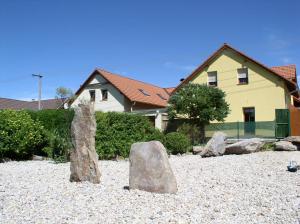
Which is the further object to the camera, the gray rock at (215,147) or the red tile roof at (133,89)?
the red tile roof at (133,89)

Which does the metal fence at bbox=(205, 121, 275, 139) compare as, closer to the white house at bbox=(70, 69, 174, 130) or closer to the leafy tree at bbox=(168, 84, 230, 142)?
the leafy tree at bbox=(168, 84, 230, 142)

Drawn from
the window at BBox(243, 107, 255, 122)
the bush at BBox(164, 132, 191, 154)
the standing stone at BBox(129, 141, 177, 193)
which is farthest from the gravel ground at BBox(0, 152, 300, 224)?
the window at BBox(243, 107, 255, 122)

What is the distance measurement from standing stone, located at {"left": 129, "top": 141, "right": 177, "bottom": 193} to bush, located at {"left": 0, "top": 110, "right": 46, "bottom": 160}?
867 centimetres

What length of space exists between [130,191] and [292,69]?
78.5 ft

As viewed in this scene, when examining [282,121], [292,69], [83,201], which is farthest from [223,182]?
[292,69]

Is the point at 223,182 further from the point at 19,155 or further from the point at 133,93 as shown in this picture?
the point at 133,93

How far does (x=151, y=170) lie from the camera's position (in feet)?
23.9

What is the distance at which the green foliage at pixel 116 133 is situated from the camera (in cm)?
1462

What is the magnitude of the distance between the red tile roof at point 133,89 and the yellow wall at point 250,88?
6331 millimetres

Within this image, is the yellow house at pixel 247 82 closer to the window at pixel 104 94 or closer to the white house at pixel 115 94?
the white house at pixel 115 94

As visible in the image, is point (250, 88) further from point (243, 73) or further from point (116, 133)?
point (116, 133)

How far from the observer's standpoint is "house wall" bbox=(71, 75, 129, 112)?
32.2 metres

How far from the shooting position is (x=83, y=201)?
21.4 feet

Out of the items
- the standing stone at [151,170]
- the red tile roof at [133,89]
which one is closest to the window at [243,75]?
the red tile roof at [133,89]
